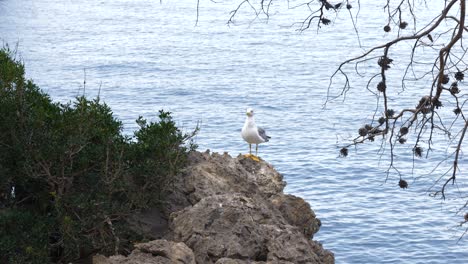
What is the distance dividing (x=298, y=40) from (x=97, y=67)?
1528 centimetres

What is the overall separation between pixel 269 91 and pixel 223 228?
34800mm

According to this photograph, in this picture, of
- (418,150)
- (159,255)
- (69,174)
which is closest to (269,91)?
(69,174)

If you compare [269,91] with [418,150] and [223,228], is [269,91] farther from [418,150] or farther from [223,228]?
[418,150]

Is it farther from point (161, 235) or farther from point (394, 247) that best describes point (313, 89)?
point (161, 235)

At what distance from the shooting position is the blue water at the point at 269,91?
27750 mm

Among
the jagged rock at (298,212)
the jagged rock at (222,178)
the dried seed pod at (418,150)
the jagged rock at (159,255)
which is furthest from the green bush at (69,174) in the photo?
the dried seed pod at (418,150)

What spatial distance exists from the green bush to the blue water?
300cm

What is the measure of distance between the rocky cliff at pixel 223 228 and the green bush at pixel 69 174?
396mm

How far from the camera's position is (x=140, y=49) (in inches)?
2304

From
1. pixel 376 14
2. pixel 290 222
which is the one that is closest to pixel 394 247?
pixel 290 222

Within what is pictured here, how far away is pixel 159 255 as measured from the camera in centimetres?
986

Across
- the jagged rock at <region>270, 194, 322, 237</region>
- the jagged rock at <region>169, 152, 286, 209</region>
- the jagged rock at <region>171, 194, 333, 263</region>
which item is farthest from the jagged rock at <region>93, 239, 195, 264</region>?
the jagged rock at <region>270, 194, 322, 237</region>

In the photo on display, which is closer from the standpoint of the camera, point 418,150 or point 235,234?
point 418,150

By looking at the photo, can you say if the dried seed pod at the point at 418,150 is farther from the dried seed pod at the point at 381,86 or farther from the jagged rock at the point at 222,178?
the jagged rock at the point at 222,178
